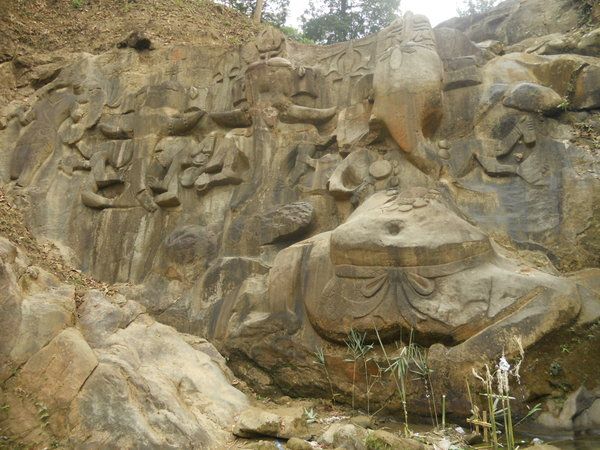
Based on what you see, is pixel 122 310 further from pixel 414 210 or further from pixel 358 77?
pixel 358 77

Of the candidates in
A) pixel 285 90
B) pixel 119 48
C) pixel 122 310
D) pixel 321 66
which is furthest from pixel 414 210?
pixel 119 48

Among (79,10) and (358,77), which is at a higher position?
(79,10)

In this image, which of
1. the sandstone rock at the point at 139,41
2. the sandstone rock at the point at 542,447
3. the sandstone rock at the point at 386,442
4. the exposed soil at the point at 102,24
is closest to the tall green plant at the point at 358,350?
the sandstone rock at the point at 386,442

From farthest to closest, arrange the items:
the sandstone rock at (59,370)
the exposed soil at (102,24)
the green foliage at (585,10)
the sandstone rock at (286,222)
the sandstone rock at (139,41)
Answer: the exposed soil at (102,24) < the sandstone rock at (139,41) < the green foliage at (585,10) < the sandstone rock at (286,222) < the sandstone rock at (59,370)

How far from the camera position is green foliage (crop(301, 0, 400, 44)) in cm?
2406

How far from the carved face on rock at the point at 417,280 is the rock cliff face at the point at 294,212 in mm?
20

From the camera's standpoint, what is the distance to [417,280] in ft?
20.3

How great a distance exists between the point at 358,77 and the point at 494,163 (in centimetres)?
303

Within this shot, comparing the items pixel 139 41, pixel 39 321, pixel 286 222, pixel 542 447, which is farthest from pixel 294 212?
pixel 139 41

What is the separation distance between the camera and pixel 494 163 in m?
7.84

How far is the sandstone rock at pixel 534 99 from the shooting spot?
777cm

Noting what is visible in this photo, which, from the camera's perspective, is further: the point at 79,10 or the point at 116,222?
the point at 79,10

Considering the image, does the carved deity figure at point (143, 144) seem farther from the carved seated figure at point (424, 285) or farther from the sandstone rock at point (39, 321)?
the sandstone rock at point (39, 321)

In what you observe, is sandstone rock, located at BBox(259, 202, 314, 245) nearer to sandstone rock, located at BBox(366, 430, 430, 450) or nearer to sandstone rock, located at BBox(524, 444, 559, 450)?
sandstone rock, located at BBox(366, 430, 430, 450)
